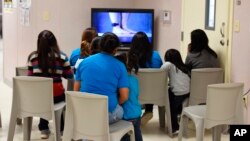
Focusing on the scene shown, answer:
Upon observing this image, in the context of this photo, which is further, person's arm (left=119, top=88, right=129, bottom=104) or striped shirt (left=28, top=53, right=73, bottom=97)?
striped shirt (left=28, top=53, right=73, bottom=97)

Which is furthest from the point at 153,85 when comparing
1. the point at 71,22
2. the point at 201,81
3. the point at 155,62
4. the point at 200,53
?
the point at 71,22

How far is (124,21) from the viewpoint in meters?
6.73

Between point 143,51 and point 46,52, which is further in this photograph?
point 143,51

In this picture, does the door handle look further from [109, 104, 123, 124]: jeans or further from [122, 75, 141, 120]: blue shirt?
[109, 104, 123, 124]: jeans

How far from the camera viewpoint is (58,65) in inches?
169

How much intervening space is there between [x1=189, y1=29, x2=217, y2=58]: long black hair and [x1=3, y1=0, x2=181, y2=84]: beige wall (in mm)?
1106

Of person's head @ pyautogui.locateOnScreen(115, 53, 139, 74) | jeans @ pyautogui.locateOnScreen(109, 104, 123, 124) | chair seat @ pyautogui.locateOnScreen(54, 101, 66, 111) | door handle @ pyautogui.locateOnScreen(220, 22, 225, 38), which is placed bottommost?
chair seat @ pyautogui.locateOnScreen(54, 101, 66, 111)

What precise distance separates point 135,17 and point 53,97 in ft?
9.45

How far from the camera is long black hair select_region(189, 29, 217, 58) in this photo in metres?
5.04

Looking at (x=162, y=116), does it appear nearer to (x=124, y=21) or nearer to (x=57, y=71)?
(x=57, y=71)

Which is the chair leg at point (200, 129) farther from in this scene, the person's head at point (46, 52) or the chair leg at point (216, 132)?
the person's head at point (46, 52)

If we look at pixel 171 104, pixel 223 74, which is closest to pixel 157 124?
pixel 171 104

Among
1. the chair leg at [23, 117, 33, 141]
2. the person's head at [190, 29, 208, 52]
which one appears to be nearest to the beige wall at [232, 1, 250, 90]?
the person's head at [190, 29, 208, 52]

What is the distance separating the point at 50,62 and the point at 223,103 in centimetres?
167
